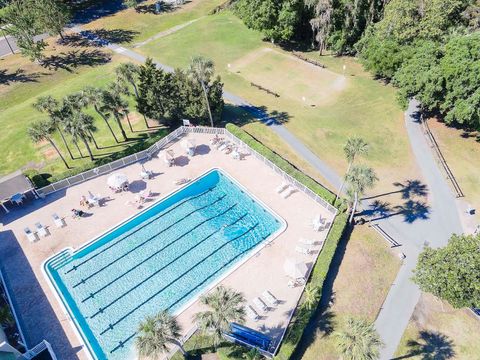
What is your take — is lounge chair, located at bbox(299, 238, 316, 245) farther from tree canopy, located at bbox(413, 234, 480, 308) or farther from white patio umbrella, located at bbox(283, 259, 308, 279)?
tree canopy, located at bbox(413, 234, 480, 308)

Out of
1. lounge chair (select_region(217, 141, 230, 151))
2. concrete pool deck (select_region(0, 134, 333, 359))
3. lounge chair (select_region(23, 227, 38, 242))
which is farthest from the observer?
lounge chair (select_region(217, 141, 230, 151))

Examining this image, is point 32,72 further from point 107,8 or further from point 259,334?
point 259,334

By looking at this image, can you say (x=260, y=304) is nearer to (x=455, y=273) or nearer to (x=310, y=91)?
(x=455, y=273)

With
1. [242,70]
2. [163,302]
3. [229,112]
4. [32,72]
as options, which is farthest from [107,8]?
[163,302]

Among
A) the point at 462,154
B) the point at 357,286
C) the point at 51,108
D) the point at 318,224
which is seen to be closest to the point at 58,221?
the point at 51,108

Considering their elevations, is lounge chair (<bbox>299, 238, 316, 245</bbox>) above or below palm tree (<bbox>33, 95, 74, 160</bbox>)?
below

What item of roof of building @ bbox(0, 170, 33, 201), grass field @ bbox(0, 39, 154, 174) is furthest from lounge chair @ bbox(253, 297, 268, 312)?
grass field @ bbox(0, 39, 154, 174)
